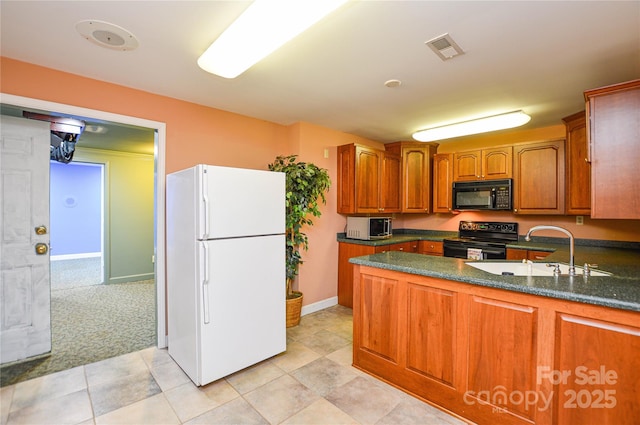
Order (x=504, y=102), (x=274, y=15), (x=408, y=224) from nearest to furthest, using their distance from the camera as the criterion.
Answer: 1. (x=274, y=15)
2. (x=504, y=102)
3. (x=408, y=224)

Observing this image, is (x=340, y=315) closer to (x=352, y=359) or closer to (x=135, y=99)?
(x=352, y=359)

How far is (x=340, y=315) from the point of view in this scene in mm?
3721

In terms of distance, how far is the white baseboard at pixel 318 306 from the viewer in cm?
373

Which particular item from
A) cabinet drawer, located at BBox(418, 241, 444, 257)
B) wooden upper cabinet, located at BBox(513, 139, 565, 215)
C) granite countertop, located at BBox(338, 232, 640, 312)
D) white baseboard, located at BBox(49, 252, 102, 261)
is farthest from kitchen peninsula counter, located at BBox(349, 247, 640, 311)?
white baseboard, located at BBox(49, 252, 102, 261)

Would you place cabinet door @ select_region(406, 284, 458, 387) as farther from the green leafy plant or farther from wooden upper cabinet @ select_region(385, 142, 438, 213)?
wooden upper cabinet @ select_region(385, 142, 438, 213)

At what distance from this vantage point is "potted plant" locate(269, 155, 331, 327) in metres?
3.28

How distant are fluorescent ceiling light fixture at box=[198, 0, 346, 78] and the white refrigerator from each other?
727mm

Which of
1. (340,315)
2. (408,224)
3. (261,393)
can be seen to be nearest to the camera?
(261,393)

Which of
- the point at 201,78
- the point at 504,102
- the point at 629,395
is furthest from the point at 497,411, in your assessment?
the point at 201,78

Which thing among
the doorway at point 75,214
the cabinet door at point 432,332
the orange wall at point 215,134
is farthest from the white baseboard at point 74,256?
the cabinet door at point 432,332

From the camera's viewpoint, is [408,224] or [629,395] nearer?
[629,395]

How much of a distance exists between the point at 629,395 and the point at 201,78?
3325 mm

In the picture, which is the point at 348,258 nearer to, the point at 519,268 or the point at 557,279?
the point at 519,268

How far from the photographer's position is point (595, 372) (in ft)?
4.68
